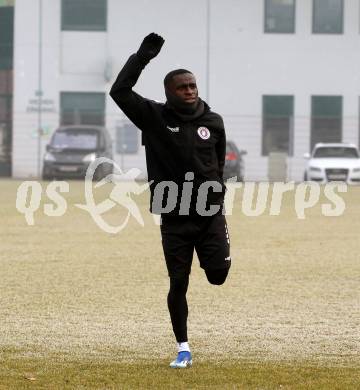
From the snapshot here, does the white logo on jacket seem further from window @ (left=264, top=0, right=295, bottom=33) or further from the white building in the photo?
→ window @ (left=264, top=0, right=295, bottom=33)

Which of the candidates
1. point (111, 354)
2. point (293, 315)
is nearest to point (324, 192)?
point (293, 315)

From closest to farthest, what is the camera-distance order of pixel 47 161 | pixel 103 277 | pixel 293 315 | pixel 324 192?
pixel 293 315, pixel 103 277, pixel 324 192, pixel 47 161

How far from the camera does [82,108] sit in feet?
181

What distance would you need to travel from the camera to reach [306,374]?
28.3ft

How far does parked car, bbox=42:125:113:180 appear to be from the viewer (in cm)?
4716

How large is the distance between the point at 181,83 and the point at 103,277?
6.84 meters

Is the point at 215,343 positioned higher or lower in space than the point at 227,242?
lower

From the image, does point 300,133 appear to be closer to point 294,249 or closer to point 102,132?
point 102,132

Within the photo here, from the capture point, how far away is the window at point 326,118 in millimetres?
55250

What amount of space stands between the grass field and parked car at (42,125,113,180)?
25.5 metres

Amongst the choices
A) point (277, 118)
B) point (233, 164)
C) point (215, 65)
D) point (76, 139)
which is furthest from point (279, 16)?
point (76, 139)

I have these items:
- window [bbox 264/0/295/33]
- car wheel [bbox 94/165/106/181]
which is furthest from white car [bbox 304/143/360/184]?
window [bbox 264/0/295/33]

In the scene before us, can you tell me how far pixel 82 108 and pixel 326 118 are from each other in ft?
31.1

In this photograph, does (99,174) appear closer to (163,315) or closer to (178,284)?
(163,315)
